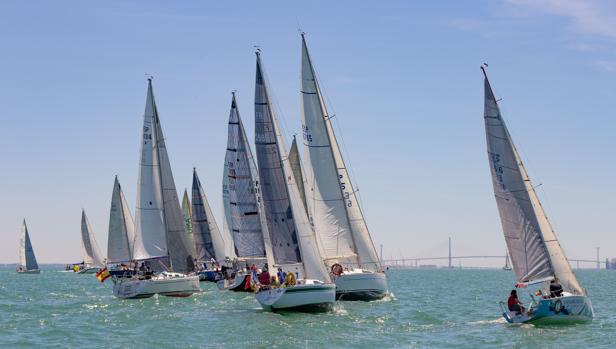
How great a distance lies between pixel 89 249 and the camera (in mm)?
139625

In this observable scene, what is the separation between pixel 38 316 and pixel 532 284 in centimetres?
2245

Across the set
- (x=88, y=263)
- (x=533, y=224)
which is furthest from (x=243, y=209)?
(x=88, y=263)

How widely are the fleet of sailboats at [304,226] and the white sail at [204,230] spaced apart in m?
6.36

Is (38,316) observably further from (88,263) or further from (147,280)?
(88,263)

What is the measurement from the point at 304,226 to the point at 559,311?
11.6 meters

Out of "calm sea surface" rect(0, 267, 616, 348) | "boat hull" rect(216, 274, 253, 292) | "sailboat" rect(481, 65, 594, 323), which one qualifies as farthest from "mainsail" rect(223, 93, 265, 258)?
"sailboat" rect(481, 65, 594, 323)

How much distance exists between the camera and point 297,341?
33.2 m

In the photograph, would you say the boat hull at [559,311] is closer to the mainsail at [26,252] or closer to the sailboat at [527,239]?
the sailboat at [527,239]

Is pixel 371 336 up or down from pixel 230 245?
down

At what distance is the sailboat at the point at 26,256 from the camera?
497 ft

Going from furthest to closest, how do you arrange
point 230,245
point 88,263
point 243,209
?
point 88,263 → point 230,245 → point 243,209

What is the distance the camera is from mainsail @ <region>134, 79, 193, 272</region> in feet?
180

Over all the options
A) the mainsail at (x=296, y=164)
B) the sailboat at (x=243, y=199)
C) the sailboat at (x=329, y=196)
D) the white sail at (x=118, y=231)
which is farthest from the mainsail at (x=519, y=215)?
the white sail at (x=118, y=231)

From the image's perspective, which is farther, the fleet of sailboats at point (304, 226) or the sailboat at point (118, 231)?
the sailboat at point (118, 231)
